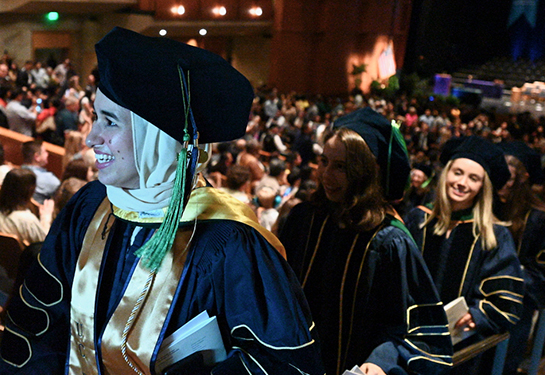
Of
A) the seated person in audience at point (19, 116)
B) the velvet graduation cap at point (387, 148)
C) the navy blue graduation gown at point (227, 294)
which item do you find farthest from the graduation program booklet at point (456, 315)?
the seated person in audience at point (19, 116)

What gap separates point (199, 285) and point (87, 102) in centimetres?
710

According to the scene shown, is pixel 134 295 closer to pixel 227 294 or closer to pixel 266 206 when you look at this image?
pixel 227 294

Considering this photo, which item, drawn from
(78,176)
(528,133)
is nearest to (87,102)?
(78,176)

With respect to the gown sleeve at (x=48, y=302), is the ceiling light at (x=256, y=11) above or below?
above

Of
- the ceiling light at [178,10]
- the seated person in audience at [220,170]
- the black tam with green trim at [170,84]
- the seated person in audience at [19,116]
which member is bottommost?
the seated person in audience at [220,170]

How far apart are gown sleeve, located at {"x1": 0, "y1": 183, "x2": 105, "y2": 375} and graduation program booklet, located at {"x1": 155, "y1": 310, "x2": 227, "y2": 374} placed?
0.37 meters

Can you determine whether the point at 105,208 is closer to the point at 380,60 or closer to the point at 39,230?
the point at 39,230

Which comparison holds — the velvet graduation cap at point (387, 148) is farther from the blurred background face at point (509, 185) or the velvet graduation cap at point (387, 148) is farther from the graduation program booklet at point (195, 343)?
the blurred background face at point (509, 185)

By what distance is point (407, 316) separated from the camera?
2.03 m

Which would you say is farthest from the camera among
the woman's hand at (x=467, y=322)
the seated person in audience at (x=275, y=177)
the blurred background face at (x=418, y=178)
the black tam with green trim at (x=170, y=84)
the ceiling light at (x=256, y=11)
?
the ceiling light at (x=256, y=11)

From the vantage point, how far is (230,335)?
1.41 metres

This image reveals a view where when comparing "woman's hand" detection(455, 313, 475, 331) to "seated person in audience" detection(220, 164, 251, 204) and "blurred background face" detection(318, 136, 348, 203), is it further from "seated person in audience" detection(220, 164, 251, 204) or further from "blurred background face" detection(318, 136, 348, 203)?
"seated person in audience" detection(220, 164, 251, 204)

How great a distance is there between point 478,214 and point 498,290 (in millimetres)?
413

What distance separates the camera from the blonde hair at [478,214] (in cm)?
296
